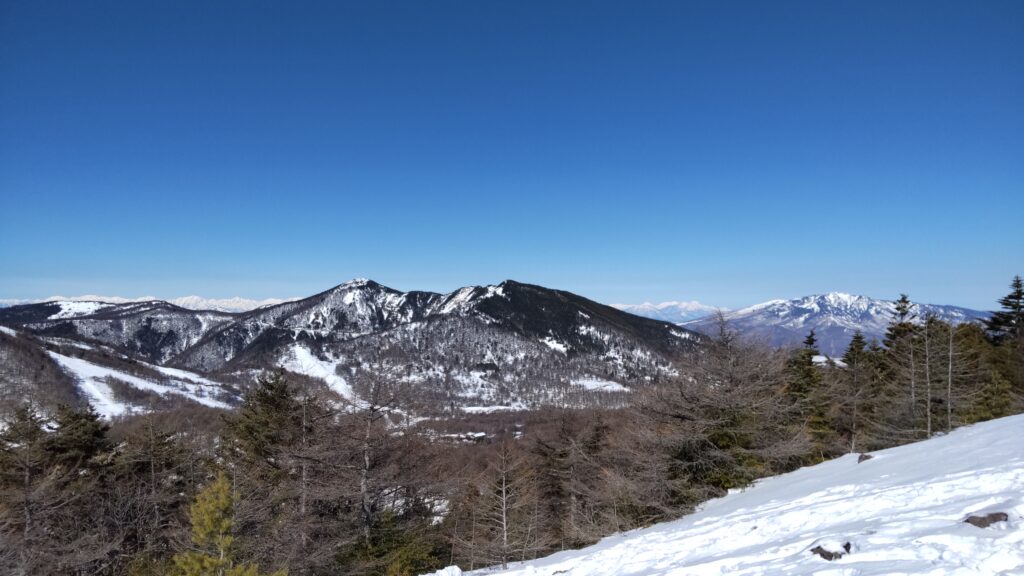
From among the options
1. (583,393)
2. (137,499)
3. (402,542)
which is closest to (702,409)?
(402,542)

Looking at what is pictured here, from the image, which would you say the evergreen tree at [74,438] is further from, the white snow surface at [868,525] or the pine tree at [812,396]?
the pine tree at [812,396]

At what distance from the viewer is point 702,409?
1748cm

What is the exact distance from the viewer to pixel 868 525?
8.01m

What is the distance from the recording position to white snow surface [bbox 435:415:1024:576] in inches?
235

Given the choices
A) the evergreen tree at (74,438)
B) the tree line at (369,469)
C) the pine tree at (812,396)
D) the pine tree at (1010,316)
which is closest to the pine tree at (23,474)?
the tree line at (369,469)

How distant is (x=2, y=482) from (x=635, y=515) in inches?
1164

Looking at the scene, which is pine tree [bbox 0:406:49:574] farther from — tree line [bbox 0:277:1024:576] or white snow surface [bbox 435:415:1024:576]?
white snow surface [bbox 435:415:1024:576]

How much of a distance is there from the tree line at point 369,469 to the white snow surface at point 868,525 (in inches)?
110

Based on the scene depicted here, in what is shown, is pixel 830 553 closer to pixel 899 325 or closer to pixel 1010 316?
pixel 899 325

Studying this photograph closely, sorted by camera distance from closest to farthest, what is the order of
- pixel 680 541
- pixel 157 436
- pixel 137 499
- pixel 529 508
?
pixel 680 541 → pixel 137 499 → pixel 157 436 → pixel 529 508

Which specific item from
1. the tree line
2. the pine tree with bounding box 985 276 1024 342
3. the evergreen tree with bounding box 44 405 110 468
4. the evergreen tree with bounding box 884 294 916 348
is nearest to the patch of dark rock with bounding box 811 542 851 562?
the tree line

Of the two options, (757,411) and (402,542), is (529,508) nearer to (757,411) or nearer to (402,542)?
(402,542)

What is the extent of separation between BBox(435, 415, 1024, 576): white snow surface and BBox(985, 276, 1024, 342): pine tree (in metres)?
40.4

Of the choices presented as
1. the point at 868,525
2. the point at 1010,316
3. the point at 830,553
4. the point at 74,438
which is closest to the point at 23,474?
the point at 74,438
